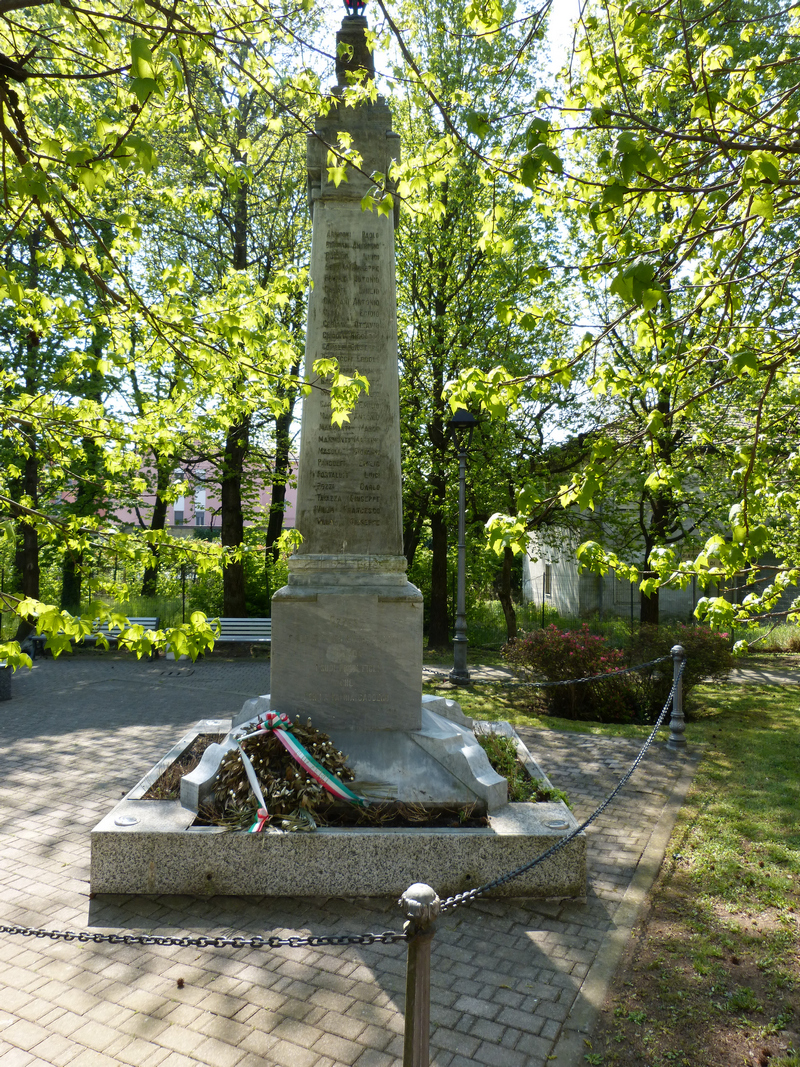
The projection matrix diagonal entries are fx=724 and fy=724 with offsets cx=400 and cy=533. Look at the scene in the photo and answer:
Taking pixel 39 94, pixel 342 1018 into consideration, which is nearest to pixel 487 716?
pixel 342 1018

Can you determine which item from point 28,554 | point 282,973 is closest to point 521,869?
point 282,973

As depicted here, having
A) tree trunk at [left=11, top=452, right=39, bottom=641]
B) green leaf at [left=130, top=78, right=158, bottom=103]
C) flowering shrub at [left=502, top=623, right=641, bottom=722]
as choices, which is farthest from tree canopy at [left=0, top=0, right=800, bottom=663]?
tree trunk at [left=11, top=452, right=39, bottom=641]

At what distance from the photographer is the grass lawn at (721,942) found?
3346mm

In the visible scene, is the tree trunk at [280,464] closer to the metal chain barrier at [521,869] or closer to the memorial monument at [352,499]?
the memorial monument at [352,499]

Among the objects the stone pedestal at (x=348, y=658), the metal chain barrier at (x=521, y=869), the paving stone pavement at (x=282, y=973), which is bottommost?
the paving stone pavement at (x=282, y=973)

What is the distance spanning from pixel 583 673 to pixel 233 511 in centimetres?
1031

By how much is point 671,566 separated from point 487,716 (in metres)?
6.28

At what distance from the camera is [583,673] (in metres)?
10.4

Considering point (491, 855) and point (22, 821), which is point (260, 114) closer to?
point (22, 821)

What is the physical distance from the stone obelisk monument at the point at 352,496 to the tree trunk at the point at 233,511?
1156 centimetres

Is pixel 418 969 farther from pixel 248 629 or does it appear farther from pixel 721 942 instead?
pixel 248 629

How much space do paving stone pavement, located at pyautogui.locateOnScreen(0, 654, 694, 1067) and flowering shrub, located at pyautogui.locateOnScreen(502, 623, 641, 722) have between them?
156 inches

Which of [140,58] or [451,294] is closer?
[140,58]

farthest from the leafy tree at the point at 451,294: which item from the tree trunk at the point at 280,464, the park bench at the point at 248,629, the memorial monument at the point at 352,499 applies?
the memorial monument at the point at 352,499
